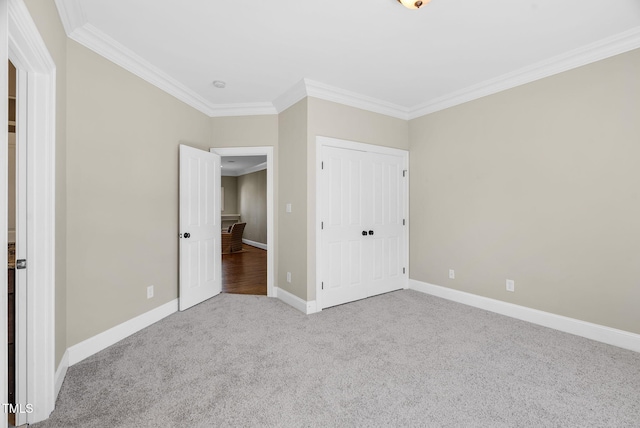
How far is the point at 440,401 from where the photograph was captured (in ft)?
6.02

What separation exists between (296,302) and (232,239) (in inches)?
191

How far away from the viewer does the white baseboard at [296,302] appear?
3.38 meters

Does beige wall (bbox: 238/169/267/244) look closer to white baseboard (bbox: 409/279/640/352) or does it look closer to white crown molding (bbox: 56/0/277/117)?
white crown molding (bbox: 56/0/277/117)

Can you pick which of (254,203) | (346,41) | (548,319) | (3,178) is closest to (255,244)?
(254,203)

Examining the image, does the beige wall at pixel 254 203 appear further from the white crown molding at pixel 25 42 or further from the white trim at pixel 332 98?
the white crown molding at pixel 25 42

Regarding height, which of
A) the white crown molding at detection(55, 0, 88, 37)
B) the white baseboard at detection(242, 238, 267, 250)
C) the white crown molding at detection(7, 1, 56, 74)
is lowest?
the white baseboard at detection(242, 238, 267, 250)

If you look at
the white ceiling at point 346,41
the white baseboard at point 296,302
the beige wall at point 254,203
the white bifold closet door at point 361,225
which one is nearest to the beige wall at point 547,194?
the white ceiling at point 346,41

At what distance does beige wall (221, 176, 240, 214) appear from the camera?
10500mm

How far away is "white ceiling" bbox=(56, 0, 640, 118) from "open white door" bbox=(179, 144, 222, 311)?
81cm

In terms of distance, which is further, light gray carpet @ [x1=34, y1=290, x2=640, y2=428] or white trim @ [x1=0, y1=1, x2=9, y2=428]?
light gray carpet @ [x1=34, y1=290, x2=640, y2=428]

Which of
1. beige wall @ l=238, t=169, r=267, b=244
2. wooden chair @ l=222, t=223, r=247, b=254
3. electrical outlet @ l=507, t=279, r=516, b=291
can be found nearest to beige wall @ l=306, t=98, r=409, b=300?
electrical outlet @ l=507, t=279, r=516, b=291

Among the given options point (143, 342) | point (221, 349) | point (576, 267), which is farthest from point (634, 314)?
point (143, 342)

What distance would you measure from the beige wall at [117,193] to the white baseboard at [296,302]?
4.13 ft

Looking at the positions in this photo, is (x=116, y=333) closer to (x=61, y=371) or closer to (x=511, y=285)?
(x=61, y=371)
